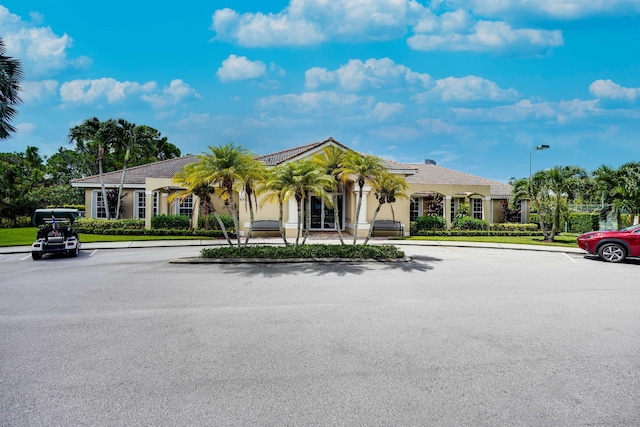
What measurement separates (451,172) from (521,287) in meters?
28.3

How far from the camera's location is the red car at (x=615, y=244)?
13984 mm

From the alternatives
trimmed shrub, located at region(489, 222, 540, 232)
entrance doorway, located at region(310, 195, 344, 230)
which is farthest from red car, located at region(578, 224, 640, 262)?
entrance doorway, located at region(310, 195, 344, 230)

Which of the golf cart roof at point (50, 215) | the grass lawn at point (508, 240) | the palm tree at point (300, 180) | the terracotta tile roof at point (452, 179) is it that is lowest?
the grass lawn at point (508, 240)

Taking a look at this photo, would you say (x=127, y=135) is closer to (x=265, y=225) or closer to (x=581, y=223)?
(x=265, y=225)

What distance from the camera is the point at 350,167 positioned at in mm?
14711

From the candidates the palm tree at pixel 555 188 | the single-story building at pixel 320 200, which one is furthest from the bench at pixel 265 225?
the palm tree at pixel 555 188

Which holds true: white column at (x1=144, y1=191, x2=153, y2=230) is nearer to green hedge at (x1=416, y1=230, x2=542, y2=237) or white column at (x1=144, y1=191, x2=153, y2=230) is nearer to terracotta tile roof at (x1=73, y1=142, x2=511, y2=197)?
terracotta tile roof at (x1=73, y1=142, x2=511, y2=197)

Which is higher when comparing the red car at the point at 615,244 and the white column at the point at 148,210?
the white column at the point at 148,210

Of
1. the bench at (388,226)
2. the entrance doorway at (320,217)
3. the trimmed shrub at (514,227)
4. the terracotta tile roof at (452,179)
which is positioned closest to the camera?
the bench at (388,226)

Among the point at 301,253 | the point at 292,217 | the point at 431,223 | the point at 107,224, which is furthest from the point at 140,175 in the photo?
the point at 431,223

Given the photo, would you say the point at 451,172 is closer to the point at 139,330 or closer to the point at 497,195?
the point at 497,195

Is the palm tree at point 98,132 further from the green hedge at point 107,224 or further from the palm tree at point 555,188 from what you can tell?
the palm tree at point 555,188

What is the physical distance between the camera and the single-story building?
24.0m

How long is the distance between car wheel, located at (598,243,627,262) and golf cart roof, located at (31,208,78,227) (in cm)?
2164
